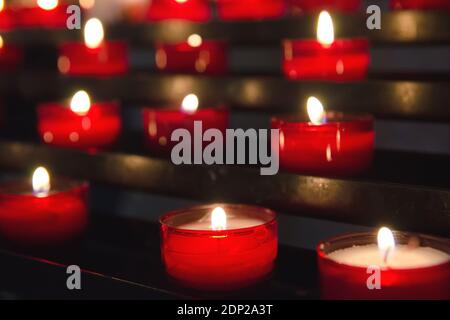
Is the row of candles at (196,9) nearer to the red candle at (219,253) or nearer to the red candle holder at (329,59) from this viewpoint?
the red candle holder at (329,59)

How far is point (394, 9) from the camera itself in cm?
146

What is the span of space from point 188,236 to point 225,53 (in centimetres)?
72

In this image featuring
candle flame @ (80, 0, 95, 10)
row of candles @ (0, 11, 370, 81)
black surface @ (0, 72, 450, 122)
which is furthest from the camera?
candle flame @ (80, 0, 95, 10)

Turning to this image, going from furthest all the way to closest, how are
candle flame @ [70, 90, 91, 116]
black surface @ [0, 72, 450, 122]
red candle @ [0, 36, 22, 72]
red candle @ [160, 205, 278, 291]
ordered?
red candle @ [0, 36, 22, 72] → candle flame @ [70, 90, 91, 116] → black surface @ [0, 72, 450, 122] → red candle @ [160, 205, 278, 291]

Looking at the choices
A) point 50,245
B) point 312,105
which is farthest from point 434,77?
point 50,245

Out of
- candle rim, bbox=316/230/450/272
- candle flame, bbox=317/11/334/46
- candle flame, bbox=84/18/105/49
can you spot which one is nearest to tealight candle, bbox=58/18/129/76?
candle flame, bbox=84/18/105/49

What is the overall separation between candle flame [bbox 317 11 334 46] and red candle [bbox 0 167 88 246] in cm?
56

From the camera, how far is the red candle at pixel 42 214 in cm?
138

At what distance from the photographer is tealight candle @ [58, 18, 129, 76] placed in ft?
5.93

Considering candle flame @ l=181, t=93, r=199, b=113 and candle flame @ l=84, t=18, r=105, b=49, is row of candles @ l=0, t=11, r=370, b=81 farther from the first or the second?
candle flame @ l=181, t=93, r=199, b=113

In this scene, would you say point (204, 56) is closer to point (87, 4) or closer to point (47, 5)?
point (47, 5)

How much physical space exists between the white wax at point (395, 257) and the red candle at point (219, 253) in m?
0.12

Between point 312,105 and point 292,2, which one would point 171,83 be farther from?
point 312,105

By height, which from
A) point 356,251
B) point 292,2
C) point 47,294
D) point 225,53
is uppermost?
point 292,2
